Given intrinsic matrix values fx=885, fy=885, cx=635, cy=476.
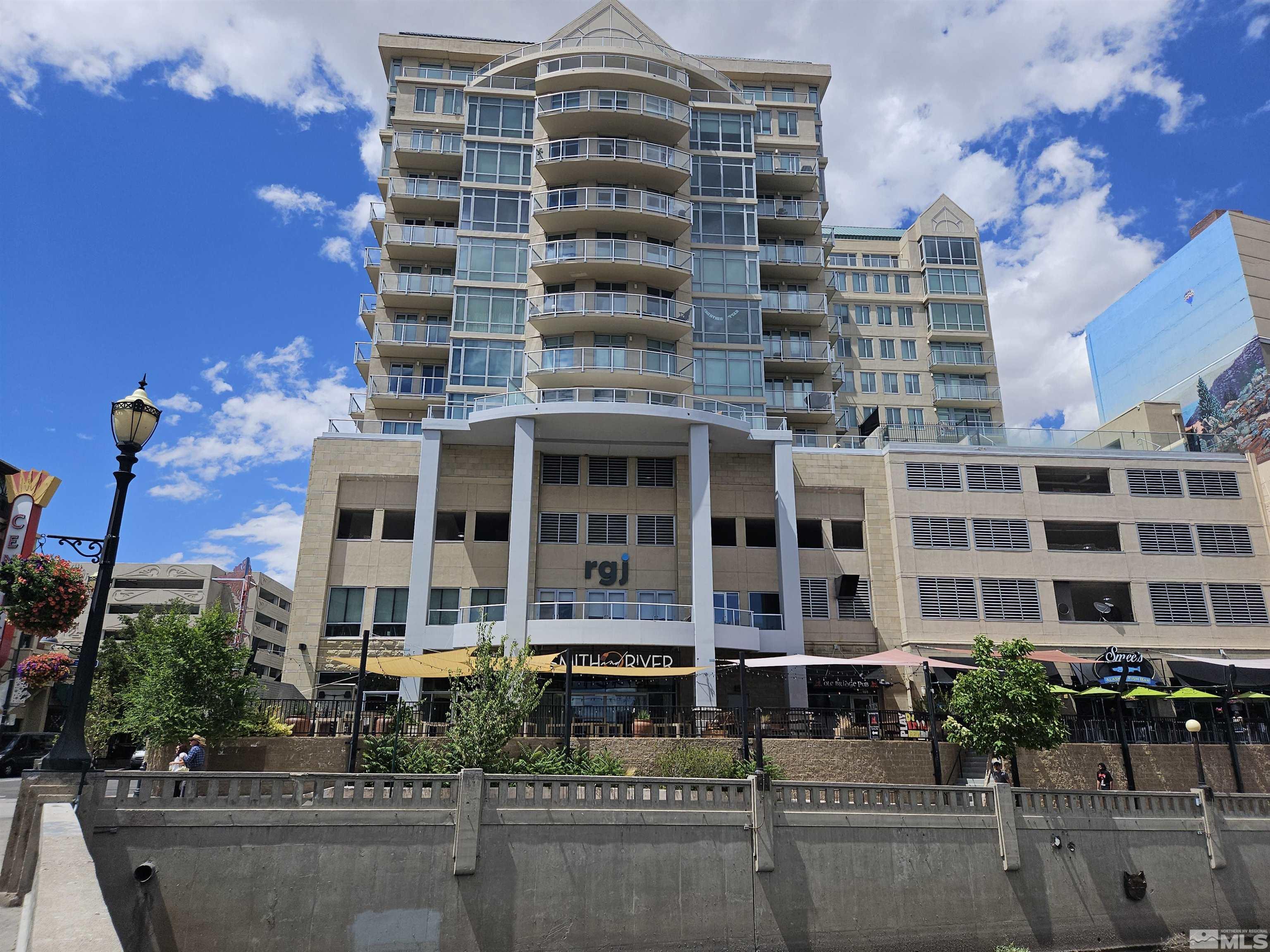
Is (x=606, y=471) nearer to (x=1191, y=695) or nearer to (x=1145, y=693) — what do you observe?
(x=1145, y=693)

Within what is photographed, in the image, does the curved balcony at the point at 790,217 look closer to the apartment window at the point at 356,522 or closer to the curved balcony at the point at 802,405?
the curved balcony at the point at 802,405

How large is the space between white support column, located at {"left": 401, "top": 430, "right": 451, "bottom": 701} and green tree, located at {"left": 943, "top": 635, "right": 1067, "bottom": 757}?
1937 centimetres

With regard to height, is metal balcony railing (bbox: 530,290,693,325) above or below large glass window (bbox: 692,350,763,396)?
above

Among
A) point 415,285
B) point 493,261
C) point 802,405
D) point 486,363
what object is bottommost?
point 802,405

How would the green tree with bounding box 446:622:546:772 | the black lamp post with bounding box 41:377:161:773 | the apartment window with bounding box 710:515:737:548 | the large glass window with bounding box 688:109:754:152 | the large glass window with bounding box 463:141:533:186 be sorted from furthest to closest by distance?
the large glass window with bounding box 688:109:754:152, the large glass window with bounding box 463:141:533:186, the apartment window with bounding box 710:515:737:548, the green tree with bounding box 446:622:546:772, the black lamp post with bounding box 41:377:161:773

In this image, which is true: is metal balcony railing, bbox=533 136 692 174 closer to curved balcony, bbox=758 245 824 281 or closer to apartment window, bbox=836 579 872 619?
curved balcony, bbox=758 245 824 281

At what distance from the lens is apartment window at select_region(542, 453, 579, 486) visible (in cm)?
4016

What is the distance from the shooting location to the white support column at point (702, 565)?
33.6m

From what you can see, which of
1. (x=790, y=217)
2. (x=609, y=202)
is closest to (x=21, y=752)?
(x=609, y=202)

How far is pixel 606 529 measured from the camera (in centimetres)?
3972

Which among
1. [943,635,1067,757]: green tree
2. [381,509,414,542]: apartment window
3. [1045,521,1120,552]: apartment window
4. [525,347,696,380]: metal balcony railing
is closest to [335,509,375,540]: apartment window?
[381,509,414,542]: apartment window

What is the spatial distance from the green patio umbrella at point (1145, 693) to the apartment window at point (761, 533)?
15.0 m

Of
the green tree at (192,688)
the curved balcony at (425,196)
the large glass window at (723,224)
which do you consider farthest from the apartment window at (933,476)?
the green tree at (192,688)

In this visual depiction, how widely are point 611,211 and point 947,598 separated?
2454 centimetres
